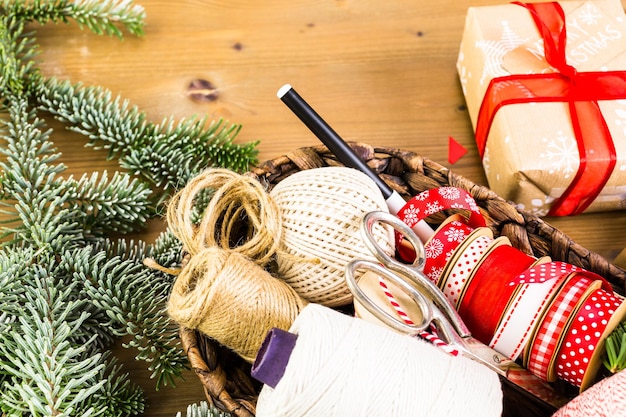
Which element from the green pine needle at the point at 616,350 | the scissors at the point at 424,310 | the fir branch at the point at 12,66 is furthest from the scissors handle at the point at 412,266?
the fir branch at the point at 12,66

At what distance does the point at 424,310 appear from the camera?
18.3 inches

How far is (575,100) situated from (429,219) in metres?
0.22

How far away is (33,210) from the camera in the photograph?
557 millimetres

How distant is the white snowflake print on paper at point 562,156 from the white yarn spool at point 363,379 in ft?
1.00

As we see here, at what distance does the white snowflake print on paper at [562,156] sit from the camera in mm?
614

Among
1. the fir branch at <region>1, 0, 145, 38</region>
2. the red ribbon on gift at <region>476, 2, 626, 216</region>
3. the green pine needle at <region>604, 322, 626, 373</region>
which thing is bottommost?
the green pine needle at <region>604, 322, 626, 373</region>

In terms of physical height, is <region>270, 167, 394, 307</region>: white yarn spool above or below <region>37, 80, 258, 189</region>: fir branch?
below

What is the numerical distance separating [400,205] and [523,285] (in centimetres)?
14

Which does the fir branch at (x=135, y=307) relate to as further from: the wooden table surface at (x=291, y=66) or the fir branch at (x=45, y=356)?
the wooden table surface at (x=291, y=66)

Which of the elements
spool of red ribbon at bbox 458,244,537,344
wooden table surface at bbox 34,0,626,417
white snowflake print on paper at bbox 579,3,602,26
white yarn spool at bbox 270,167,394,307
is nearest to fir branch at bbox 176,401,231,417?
white yarn spool at bbox 270,167,394,307

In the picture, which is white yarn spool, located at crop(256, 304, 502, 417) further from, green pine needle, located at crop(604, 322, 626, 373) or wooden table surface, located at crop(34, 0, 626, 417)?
wooden table surface, located at crop(34, 0, 626, 417)

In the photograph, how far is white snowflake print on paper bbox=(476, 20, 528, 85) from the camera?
2.24 feet

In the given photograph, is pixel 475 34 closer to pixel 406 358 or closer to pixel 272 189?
pixel 272 189

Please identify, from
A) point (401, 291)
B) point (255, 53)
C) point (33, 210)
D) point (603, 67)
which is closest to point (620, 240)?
point (603, 67)
